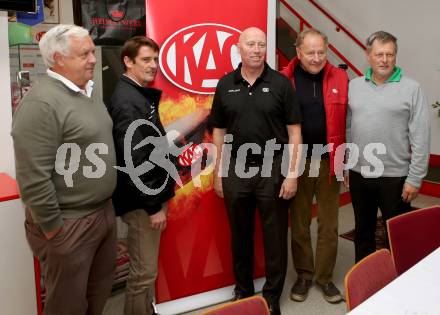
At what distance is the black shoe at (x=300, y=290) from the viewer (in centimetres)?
291

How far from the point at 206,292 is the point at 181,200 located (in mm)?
691

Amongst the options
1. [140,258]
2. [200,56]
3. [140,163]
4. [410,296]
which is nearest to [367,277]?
[410,296]

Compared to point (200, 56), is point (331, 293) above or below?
below

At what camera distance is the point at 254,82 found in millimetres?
2504

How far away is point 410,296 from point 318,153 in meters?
1.46

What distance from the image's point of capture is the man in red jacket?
2652mm

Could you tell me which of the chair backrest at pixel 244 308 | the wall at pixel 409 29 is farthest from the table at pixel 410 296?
the wall at pixel 409 29

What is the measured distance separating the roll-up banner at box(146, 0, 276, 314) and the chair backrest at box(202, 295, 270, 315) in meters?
1.43

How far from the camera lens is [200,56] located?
267 centimetres

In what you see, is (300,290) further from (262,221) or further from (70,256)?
(70,256)

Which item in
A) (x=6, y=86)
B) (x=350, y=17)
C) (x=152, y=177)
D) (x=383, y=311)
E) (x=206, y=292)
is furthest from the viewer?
(x=350, y=17)

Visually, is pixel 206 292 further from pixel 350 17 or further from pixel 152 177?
pixel 350 17

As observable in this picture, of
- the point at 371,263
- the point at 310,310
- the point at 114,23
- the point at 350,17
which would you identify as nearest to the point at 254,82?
the point at 371,263

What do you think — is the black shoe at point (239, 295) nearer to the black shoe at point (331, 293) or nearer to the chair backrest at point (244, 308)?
the black shoe at point (331, 293)
